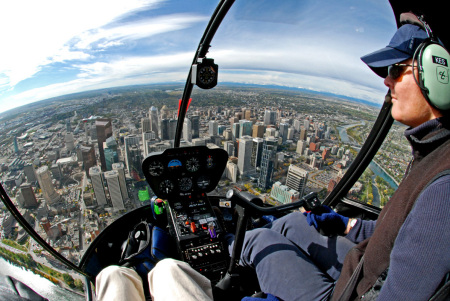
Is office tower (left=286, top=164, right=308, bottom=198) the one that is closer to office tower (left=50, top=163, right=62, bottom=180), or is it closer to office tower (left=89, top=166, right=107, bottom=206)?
office tower (left=89, top=166, right=107, bottom=206)

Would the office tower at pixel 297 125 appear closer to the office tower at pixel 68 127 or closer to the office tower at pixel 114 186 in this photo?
the office tower at pixel 114 186

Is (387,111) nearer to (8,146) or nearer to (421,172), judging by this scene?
(421,172)

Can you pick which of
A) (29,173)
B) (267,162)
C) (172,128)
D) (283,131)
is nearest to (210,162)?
(267,162)

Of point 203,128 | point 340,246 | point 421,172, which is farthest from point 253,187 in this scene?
point 421,172

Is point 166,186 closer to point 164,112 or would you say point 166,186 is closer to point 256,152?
point 164,112

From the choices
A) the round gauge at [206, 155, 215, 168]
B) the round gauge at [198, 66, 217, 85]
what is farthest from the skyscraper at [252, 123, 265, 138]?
the round gauge at [198, 66, 217, 85]

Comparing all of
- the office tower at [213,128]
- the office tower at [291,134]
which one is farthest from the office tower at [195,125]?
the office tower at [291,134]
